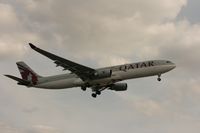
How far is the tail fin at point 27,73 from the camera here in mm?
80375

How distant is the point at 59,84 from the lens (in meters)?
74.8

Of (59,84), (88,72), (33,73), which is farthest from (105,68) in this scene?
(33,73)

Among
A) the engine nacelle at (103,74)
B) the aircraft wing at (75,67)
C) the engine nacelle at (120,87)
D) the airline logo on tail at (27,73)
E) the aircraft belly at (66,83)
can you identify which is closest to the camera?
the aircraft wing at (75,67)

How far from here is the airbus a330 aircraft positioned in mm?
69125

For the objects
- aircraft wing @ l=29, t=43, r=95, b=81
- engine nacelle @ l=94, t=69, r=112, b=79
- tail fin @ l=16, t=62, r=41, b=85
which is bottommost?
engine nacelle @ l=94, t=69, r=112, b=79

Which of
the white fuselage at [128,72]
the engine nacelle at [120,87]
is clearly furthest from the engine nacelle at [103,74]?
the engine nacelle at [120,87]

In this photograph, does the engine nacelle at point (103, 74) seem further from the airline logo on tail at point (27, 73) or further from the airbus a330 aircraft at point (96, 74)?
the airline logo on tail at point (27, 73)

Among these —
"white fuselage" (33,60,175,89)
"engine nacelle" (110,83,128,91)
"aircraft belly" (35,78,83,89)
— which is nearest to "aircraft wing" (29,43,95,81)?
"white fuselage" (33,60,175,89)

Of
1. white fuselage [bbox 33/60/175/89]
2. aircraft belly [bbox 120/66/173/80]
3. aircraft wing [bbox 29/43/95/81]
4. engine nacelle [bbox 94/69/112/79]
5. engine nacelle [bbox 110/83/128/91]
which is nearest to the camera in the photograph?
aircraft wing [bbox 29/43/95/81]

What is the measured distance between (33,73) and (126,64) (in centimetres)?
1981

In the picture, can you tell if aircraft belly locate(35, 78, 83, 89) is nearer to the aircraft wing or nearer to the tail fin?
the aircraft wing

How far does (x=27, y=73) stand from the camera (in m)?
83.9

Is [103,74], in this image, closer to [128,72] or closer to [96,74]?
[96,74]

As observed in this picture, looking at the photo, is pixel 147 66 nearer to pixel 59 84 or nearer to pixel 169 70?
pixel 169 70
